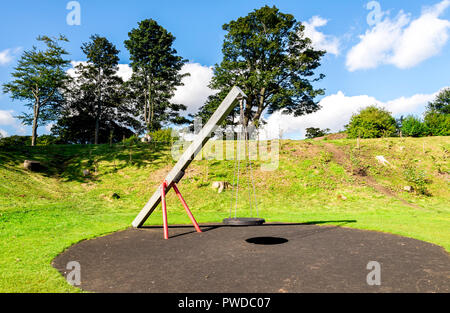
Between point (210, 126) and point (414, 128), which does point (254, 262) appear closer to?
point (210, 126)

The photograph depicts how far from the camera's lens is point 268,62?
102 feet

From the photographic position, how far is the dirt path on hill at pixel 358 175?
1681 cm

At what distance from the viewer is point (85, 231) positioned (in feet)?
32.4

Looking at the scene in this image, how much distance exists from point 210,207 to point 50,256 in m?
9.67

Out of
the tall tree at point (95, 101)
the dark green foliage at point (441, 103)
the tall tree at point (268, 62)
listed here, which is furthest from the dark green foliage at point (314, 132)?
the dark green foliage at point (441, 103)

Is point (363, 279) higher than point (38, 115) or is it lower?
lower

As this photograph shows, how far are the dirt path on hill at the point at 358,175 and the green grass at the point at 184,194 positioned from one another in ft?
1.22

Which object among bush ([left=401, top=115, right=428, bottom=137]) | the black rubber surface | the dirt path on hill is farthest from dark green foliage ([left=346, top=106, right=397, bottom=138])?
the black rubber surface

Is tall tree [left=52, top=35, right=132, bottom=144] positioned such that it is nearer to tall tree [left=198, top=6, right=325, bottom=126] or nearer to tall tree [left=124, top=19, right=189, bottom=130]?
tall tree [left=124, top=19, right=189, bottom=130]

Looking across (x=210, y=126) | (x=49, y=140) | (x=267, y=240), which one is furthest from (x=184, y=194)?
(x=49, y=140)

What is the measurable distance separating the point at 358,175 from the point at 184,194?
11943 mm

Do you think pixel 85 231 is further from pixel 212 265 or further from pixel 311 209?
pixel 311 209

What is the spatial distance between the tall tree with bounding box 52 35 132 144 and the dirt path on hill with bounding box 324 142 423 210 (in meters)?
31.1
